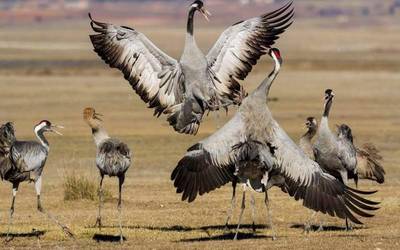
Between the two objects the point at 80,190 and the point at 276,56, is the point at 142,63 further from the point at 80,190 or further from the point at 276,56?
the point at 276,56

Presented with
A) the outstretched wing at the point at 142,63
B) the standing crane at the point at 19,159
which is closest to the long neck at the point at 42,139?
the standing crane at the point at 19,159

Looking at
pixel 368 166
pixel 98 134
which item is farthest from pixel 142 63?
pixel 368 166

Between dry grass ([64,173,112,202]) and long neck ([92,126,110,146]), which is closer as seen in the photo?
long neck ([92,126,110,146])

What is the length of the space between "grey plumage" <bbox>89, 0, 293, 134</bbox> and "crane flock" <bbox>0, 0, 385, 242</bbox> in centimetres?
1

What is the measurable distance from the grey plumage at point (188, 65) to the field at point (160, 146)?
1.01 meters

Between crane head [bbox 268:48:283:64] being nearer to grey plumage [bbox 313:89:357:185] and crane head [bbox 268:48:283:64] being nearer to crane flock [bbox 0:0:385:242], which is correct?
crane flock [bbox 0:0:385:242]

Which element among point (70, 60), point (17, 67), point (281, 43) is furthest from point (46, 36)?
point (17, 67)

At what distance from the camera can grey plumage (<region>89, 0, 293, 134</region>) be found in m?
15.5

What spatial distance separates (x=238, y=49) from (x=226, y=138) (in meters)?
3.66

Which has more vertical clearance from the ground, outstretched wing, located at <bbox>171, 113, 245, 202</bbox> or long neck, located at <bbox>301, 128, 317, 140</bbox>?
long neck, located at <bbox>301, 128, 317, 140</bbox>

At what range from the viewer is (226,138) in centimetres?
1277

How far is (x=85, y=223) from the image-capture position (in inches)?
590

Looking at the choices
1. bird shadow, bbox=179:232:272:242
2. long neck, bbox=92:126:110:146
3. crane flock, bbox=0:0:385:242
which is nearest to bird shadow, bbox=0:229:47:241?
crane flock, bbox=0:0:385:242

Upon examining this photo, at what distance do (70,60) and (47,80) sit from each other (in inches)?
805
